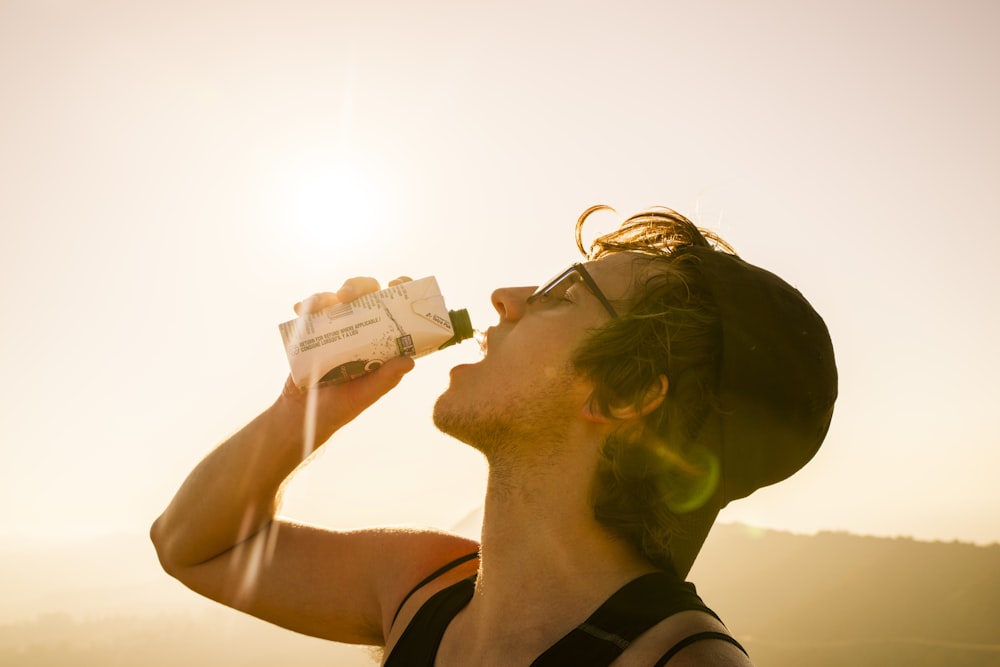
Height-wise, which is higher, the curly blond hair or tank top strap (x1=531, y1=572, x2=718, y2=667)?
the curly blond hair

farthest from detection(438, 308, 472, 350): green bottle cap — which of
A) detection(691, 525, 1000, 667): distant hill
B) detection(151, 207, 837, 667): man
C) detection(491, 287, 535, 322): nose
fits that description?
detection(691, 525, 1000, 667): distant hill

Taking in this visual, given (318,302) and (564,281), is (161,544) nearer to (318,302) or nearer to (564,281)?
(318,302)

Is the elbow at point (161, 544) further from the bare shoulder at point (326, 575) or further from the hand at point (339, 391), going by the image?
the hand at point (339, 391)

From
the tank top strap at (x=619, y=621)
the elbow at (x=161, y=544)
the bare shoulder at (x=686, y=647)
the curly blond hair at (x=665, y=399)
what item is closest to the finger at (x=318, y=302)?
the curly blond hair at (x=665, y=399)

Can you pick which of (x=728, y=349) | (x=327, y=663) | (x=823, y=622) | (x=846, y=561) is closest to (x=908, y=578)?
(x=846, y=561)

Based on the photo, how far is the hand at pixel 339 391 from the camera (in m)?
2.36

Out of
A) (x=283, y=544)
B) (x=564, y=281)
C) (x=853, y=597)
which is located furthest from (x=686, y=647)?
(x=853, y=597)

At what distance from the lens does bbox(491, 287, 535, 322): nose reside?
2560mm

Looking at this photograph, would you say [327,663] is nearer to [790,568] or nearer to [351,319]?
[790,568]

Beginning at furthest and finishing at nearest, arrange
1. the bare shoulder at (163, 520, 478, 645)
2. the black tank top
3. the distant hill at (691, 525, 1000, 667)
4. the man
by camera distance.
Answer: the distant hill at (691, 525, 1000, 667)
the bare shoulder at (163, 520, 478, 645)
the man
the black tank top

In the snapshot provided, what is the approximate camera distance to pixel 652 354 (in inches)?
91.7

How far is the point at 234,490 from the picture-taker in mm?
2604

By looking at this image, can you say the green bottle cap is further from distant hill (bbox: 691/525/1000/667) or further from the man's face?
distant hill (bbox: 691/525/1000/667)

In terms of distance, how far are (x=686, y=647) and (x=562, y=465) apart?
33.7 inches
